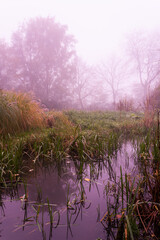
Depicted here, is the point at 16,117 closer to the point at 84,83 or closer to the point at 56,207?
the point at 56,207

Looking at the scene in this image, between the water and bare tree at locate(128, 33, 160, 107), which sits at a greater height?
bare tree at locate(128, 33, 160, 107)

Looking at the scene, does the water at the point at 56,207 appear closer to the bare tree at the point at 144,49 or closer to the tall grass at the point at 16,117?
the tall grass at the point at 16,117

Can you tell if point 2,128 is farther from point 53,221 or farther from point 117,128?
point 117,128

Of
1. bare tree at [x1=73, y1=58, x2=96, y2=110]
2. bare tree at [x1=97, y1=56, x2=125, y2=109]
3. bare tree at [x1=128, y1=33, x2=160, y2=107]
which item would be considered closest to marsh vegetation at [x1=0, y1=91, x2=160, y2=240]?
bare tree at [x1=73, y1=58, x2=96, y2=110]

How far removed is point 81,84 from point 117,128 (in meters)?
18.7

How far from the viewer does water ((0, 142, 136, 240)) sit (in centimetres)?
141

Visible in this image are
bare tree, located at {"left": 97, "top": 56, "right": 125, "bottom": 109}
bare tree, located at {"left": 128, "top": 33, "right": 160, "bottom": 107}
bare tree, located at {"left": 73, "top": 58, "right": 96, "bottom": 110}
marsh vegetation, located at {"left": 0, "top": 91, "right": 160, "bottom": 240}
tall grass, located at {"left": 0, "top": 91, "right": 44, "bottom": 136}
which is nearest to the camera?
marsh vegetation, located at {"left": 0, "top": 91, "right": 160, "bottom": 240}

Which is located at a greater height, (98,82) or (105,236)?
(98,82)

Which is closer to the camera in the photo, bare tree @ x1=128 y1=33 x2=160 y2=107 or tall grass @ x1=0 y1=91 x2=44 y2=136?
tall grass @ x1=0 y1=91 x2=44 y2=136

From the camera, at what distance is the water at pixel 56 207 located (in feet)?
4.62

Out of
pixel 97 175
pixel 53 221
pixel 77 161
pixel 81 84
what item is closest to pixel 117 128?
pixel 77 161

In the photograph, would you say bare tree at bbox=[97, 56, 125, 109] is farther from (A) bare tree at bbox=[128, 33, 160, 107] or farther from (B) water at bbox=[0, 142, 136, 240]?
(B) water at bbox=[0, 142, 136, 240]

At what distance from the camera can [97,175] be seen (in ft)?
8.07

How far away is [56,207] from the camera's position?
1.73 meters
